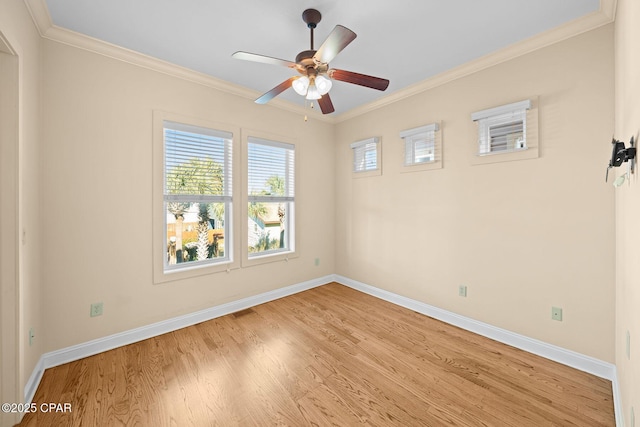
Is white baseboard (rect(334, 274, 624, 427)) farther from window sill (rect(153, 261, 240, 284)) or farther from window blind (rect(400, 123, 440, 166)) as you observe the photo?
window sill (rect(153, 261, 240, 284))

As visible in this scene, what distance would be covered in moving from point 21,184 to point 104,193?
741 mm

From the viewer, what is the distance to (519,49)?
2.37m

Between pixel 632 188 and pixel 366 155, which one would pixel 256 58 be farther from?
pixel 366 155

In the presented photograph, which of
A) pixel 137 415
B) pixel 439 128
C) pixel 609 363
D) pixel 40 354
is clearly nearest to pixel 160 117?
pixel 40 354

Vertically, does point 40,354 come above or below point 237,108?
below

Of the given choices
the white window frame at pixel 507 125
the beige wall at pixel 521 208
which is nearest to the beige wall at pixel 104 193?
the beige wall at pixel 521 208

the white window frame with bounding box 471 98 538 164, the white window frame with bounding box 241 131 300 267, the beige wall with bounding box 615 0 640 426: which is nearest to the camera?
the beige wall with bounding box 615 0 640 426

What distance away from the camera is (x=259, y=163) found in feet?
11.7

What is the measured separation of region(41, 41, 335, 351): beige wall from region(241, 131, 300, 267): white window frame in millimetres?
451

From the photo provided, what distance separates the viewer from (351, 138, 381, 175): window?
12.2 feet

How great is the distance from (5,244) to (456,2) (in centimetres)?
338

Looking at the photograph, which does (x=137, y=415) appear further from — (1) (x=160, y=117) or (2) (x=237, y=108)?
(2) (x=237, y=108)

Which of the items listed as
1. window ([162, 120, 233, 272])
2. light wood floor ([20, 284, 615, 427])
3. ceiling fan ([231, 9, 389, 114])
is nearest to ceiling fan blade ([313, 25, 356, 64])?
ceiling fan ([231, 9, 389, 114])

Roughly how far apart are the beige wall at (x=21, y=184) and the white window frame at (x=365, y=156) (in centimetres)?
338
